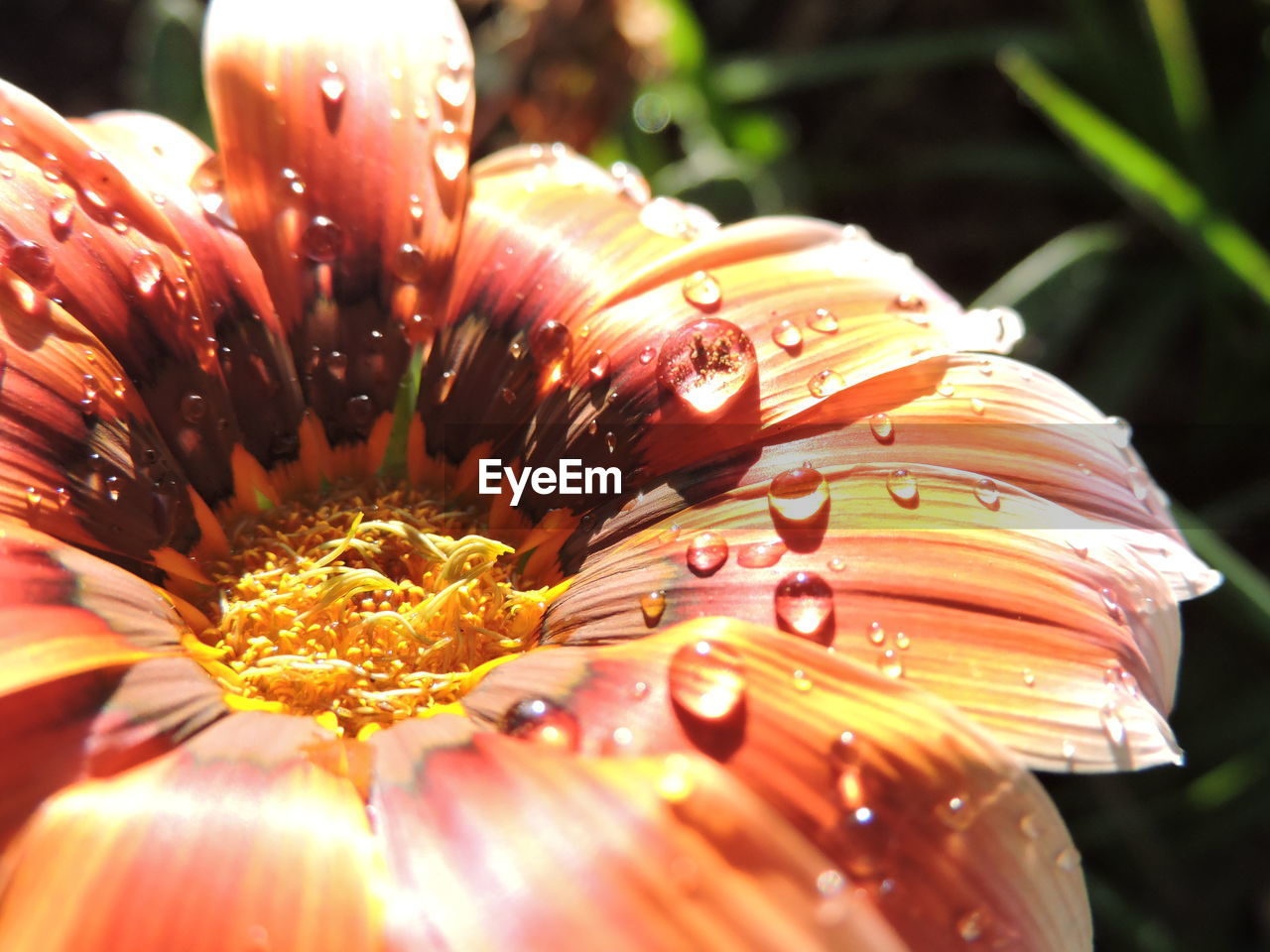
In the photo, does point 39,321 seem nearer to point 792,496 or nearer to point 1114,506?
point 792,496

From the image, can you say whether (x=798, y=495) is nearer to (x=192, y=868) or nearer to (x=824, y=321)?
(x=824, y=321)

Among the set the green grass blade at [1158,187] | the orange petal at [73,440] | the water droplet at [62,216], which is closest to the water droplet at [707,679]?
the orange petal at [73,440]

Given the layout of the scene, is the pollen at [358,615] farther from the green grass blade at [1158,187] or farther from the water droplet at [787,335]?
the green grass blade at [1158,187]

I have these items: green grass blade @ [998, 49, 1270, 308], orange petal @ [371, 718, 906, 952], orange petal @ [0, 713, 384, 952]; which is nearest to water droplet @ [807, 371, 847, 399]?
orange petal @ [371, 718, 906, 952]

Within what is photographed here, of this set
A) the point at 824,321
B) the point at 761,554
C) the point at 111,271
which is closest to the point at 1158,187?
the point at 824,321

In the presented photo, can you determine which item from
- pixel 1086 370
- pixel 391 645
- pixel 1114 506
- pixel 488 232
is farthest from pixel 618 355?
pixel 1086 370

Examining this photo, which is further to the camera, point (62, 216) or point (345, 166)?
point (345, 166)
